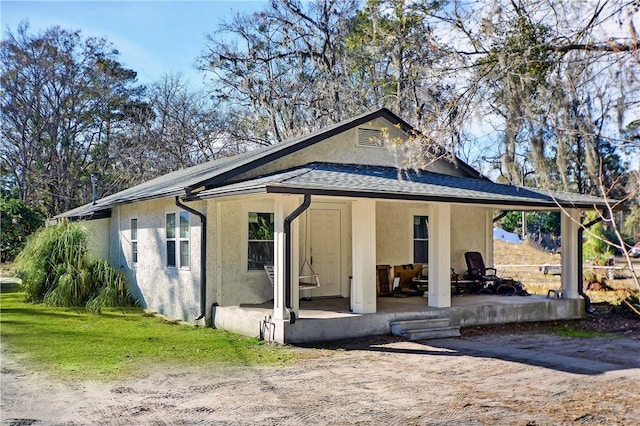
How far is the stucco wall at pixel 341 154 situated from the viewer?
40.3 ft

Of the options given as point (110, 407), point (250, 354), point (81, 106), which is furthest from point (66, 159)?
point (110, 407)

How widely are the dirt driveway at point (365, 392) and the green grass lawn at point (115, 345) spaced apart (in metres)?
0.41

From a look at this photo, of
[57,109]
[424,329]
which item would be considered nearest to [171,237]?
[424,329]

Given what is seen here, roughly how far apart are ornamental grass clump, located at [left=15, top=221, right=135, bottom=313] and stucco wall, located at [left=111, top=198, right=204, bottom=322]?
675 millimetres

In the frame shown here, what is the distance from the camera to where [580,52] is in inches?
301

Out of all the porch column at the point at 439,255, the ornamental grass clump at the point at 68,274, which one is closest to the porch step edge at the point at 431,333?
the porch column at the point at 439,255

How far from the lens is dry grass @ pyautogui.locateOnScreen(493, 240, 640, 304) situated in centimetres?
1670

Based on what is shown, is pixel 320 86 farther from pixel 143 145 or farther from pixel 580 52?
pixel 580 52

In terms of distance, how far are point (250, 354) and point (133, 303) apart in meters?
7.08

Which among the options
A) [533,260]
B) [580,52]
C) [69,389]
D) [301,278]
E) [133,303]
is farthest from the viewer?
[533,260]

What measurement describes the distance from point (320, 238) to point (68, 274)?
250 inches

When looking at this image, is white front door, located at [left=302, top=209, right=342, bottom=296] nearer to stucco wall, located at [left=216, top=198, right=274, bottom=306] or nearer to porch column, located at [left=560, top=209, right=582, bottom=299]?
stucco wall, located at [left=216, top=198, right=274, bottom=306]

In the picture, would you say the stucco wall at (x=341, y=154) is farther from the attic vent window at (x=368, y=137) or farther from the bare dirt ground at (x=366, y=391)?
the bare dirt ground at (x=366, y=391)

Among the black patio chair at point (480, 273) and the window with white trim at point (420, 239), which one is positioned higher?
the window with white trim at point (420, 239)
